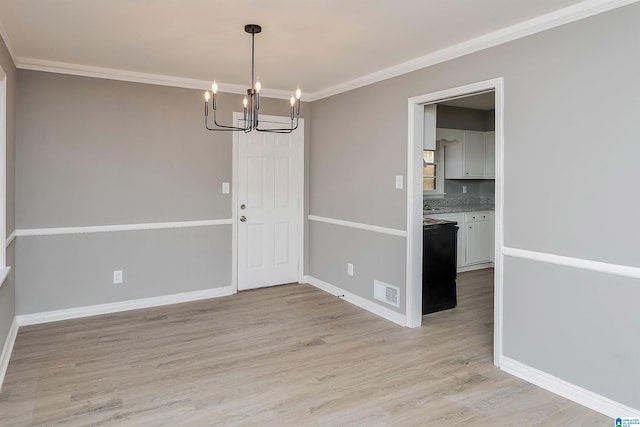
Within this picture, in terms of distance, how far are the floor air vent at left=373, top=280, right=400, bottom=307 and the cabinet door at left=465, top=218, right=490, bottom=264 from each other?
7.60 feet

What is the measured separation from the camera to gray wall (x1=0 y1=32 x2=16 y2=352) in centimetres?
308

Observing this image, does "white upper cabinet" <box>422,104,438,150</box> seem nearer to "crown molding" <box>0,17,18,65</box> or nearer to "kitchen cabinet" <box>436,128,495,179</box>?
"kitchen cabinet" <box>436,128,495,179</box>

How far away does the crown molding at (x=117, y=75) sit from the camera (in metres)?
3.82

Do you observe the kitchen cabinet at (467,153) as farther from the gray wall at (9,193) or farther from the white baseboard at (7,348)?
the white baseboard at (7,348)

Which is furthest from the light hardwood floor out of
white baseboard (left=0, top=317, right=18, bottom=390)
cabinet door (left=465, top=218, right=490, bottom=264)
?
cabinet door (left=465, top=218, right=490, bottom=264)

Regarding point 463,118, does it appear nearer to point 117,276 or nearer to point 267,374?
point 267,374

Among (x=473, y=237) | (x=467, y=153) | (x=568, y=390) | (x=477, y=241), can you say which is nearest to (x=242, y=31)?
(x=568, y=390)

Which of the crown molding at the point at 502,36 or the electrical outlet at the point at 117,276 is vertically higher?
the crown molding at the point at 502,36

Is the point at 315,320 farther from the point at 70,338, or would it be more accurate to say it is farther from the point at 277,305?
the point at 70,338

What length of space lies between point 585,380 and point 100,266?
4089 millimetres

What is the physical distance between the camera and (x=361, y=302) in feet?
14.8

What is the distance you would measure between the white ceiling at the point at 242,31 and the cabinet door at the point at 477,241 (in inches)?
120

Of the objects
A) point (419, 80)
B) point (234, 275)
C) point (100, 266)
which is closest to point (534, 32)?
point (419, 80)

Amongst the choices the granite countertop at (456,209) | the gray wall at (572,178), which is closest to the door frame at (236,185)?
the granite countertop at (456,209)
